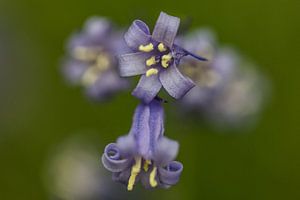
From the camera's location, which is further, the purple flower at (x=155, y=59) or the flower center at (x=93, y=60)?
the flower center at (x=93, y=60)

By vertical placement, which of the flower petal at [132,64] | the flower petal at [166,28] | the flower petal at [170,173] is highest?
the flower petal at [166,28]

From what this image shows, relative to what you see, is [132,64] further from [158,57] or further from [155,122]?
[155,122]

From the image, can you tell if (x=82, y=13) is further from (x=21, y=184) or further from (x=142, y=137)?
(x=142, y=137)

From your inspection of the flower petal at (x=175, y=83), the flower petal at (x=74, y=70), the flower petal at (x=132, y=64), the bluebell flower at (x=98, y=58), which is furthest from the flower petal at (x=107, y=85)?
the flower petal at (x=175, y=83)

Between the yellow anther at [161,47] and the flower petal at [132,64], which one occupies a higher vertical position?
the yellow anther at [161,47]

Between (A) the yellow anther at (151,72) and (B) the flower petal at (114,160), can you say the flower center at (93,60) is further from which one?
(B) the flower petal at (114,160)

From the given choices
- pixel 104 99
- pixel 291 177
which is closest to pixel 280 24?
pixel 291 177
